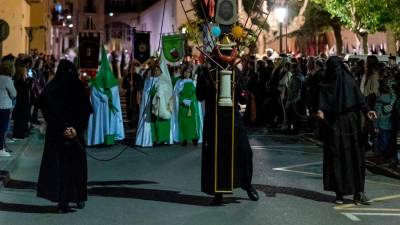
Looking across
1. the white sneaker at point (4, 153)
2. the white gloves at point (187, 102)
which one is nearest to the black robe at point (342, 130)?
the white sneaker at point (4, 153)

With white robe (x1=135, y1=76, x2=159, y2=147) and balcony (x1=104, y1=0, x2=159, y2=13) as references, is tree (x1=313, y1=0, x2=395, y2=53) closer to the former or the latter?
white robe (x1=135, y1=76, x2=159, y2=147)

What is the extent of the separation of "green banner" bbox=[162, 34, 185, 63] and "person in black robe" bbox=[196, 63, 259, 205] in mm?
8909

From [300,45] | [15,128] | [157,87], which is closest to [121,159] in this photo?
[157,87]

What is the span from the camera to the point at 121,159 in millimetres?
14055

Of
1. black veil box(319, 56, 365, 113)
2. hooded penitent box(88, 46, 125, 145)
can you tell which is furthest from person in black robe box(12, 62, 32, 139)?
black veil box(319, 56, 365, 113)

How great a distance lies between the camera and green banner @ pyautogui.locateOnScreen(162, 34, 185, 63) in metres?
18.1

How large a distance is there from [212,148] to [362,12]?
22.1 meters

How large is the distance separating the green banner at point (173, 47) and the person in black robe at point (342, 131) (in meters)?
9.10

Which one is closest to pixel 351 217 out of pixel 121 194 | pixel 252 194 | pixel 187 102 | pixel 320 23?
pixel 252 194

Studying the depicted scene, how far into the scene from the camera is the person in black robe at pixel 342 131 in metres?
9.11

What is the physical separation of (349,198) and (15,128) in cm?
923

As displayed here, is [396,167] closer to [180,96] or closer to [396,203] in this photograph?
[396,203]

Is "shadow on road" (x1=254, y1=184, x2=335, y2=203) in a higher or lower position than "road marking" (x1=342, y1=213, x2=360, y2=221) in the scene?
higher

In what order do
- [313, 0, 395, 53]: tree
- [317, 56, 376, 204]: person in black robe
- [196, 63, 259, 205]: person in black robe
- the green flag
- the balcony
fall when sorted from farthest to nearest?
the balcony < [313, 0, 395, 53]: tree < the green flag < [317, 56, 376, 204]: person in black robe < [196, 63, 259, 205]: person in black robe
